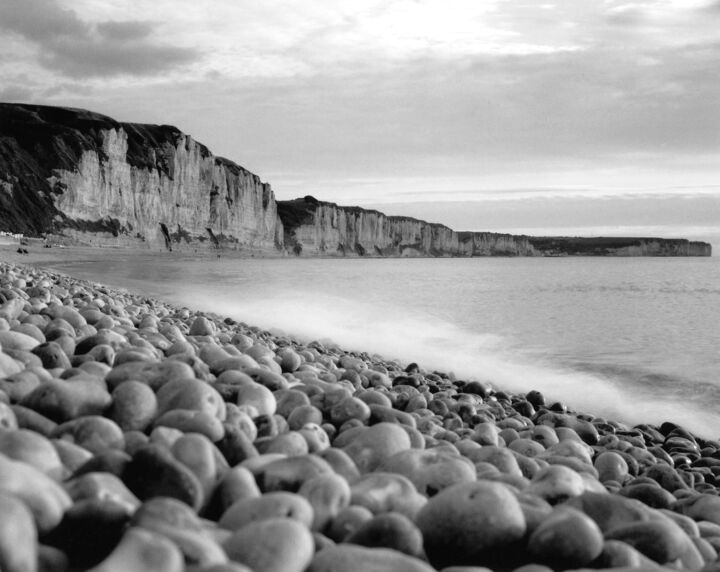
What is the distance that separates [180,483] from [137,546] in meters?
0.45

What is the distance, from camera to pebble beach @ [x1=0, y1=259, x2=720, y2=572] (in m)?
1.60

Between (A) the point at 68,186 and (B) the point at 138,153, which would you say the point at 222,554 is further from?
(B) the point at 138,153

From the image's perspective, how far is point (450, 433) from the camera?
3.74m

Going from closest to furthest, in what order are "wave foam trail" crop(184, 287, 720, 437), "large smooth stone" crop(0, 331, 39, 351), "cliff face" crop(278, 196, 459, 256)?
1. "large smooth stone" crop(0, 331, 39, 351)
2. "wave foam trail" crop(184, 287, 720, 437)
3. "cliff face" crop(278, 196, 459, 256)

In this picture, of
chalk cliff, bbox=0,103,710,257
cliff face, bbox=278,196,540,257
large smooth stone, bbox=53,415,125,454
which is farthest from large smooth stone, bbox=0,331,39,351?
cliff face, bbox=278,196,540,257

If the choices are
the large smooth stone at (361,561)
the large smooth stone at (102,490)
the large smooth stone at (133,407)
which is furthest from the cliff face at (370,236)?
the large smooth stone at (361,561)

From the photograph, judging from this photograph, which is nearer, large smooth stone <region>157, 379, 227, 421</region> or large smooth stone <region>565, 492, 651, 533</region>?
large smooth stone <region>565, 492, 651, 533</region>

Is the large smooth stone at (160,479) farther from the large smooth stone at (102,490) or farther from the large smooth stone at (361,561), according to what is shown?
the large smooth stone at (361,561)

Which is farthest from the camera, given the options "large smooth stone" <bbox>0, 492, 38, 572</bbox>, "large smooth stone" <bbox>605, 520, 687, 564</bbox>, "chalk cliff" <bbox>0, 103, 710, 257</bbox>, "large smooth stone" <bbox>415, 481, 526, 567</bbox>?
"chalk cliff" <bbox>0, 103, 710, 257</bbox>

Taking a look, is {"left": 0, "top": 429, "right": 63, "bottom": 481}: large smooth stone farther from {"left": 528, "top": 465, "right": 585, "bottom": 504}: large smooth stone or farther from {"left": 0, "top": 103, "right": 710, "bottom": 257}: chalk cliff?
{"left": 0, "top": 103, "right": 710, "bottom": 257}: chalk cliff

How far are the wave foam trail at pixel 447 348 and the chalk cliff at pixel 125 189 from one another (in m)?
44.9

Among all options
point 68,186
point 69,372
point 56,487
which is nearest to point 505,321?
point 69,372

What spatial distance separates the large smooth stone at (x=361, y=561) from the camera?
1.56 metres

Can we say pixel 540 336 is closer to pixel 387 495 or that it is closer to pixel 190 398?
pixel 190 398
